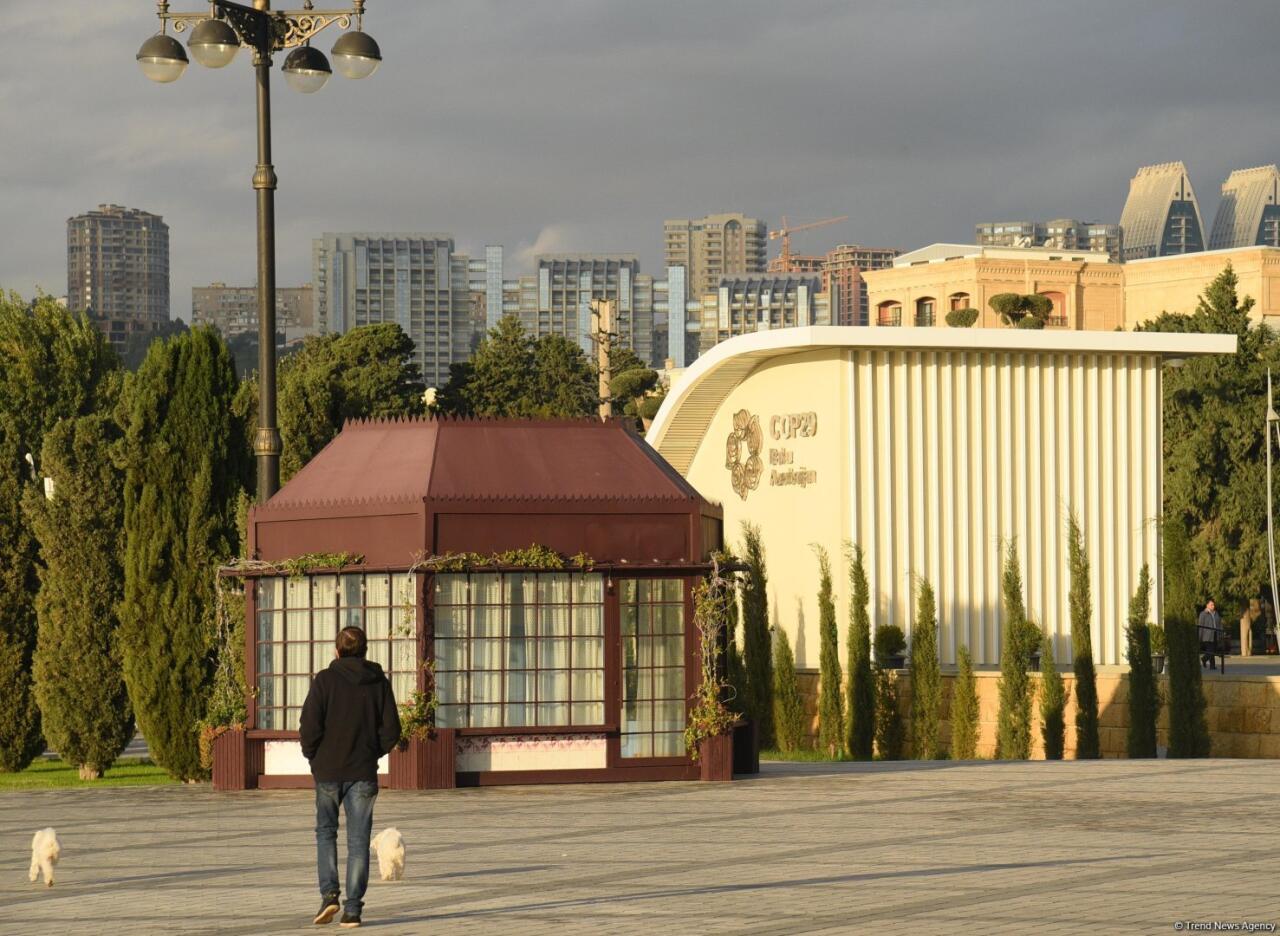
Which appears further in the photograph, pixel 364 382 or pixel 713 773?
pixel 364 382

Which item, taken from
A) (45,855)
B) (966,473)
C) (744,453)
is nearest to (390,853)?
(45,855)

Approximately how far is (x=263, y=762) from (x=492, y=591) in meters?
2.79

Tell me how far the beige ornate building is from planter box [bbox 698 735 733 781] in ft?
190

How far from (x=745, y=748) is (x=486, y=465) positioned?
377cm

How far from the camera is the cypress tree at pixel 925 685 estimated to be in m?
28.3

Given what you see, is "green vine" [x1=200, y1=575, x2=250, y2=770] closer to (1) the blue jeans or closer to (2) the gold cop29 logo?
(1) the blue jeans

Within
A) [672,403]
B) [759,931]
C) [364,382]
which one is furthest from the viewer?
[364,382]

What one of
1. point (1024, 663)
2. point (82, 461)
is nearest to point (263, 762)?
point (82, 461)

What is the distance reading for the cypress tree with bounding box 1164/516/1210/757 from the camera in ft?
87.5

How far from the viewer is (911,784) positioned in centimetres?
1853

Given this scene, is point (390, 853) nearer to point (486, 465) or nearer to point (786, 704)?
point (486, 465)

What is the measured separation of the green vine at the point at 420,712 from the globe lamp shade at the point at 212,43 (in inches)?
222

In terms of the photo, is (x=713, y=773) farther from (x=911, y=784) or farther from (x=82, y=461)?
(x=82, y=461)

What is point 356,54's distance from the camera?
1827 cm
